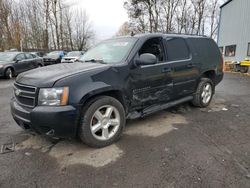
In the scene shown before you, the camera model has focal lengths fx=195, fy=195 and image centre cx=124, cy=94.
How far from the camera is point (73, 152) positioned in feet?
9.98

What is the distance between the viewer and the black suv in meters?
2.70

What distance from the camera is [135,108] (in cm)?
361

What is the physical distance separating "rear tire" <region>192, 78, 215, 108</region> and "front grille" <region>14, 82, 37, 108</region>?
382 cm

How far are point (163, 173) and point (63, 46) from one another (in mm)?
36059

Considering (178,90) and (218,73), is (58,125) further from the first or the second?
(218,73)

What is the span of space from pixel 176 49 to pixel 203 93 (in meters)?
1.62

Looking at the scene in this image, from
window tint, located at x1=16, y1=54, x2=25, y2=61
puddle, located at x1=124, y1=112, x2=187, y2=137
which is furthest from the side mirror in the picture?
window tint, located at x1=16, y1=54, x2=25, y2=61

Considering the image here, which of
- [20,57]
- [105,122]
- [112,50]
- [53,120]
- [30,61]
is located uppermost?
[20,57]

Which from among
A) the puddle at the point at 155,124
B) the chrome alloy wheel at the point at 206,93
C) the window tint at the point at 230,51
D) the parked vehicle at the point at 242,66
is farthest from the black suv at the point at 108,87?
the window tint at the point at 230,51

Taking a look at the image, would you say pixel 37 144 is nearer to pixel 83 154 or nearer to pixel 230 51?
pixel 83 154

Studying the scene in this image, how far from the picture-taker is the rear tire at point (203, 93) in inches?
197

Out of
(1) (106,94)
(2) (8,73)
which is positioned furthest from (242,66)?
(2) (8,73)

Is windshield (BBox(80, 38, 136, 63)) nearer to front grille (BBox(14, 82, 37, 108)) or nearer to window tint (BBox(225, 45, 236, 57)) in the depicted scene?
front grille (BBox(14, 82, 37, 108))

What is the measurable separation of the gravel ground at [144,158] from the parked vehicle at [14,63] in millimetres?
7937
